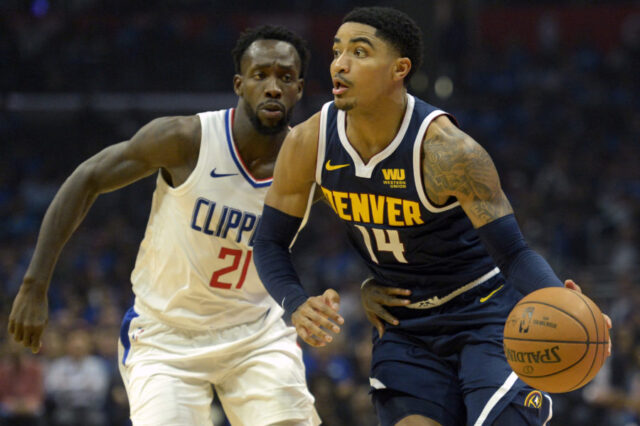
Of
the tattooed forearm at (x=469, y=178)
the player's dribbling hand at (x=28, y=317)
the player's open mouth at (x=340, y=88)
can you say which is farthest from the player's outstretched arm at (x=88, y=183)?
the tattooed forearm at (x=469, y=178)

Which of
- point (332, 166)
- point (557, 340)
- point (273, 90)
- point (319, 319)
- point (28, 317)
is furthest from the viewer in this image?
point (273, 90)

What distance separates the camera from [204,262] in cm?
401

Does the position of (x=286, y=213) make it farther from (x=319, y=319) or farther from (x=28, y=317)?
(x=28, y=317)

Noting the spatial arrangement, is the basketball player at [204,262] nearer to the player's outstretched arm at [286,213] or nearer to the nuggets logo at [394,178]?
the player's outstretched arm at [286,213]

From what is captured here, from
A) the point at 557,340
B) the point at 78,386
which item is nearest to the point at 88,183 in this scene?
the point at 557,340

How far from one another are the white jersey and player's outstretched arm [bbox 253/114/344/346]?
1.35 ft

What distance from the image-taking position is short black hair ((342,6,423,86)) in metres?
3.38

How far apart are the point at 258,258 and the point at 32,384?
215 inches

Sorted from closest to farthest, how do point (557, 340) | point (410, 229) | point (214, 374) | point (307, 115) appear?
1. point (557, 340)
2. point (410, 229)
3. point (214, 374)
4. point (307, 115)

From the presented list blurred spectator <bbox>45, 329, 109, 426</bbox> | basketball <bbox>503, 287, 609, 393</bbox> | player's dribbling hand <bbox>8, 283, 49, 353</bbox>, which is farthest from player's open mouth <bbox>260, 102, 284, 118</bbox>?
blurred spectator <bbox>45, 329, 109, 426</bbox>

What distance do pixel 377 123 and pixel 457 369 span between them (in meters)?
1.02

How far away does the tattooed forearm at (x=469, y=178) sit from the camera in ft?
10.3

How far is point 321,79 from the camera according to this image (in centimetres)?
1396

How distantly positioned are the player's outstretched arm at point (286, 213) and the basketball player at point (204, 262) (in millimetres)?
448
